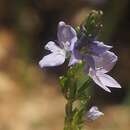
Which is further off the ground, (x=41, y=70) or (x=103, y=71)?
(x=41, y=70)

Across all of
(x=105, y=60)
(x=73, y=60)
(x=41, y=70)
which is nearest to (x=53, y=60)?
(x=73, y=60)

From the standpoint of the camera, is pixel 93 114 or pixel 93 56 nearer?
pixel 93 56

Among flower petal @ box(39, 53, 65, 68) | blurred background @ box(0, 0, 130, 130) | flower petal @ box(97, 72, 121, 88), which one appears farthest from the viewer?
blurred background @ box(0, 0, 130, 130)

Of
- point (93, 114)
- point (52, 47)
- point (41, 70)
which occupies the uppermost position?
point (41, 70)

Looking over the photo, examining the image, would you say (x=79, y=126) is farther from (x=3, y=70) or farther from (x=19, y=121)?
(x=3, y=70)

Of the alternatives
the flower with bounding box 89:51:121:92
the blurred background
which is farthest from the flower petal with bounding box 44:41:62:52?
the blurred background

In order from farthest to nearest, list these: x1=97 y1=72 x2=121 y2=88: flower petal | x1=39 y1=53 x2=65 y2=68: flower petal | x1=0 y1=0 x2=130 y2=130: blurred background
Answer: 1. x1=0 y1=0 x2=130 y2=130: blurred background
2. x1=97 y1=72 x2=121 y2=88: flower petal
3. x1=39 y1=53 x2=65 y2=68: flower petal

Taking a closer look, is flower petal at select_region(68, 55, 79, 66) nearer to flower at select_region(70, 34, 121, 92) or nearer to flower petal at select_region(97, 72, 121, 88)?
flower at select_region(70, 34, 121, 92)

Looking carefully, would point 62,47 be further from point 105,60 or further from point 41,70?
point 41,70
